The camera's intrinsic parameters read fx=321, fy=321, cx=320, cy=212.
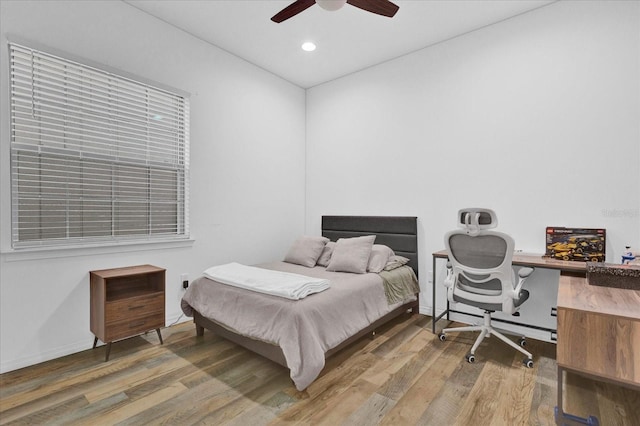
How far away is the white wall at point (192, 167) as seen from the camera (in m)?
2.44

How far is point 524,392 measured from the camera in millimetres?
2145

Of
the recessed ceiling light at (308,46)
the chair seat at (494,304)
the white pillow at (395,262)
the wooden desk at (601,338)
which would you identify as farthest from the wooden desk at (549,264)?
the recessed ceiling light at (308,46)

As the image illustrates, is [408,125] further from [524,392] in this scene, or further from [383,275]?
[524,392]

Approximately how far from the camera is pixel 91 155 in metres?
2.79

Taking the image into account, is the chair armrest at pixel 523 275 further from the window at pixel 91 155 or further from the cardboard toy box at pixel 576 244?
the window at pixel 91 155

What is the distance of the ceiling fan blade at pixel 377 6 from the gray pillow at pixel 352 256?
2.15 meters

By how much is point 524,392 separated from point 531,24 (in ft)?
10.5

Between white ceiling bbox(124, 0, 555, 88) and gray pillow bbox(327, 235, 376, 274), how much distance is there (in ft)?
7.28

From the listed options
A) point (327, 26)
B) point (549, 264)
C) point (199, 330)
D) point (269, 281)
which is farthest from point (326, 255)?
point (327, 26)

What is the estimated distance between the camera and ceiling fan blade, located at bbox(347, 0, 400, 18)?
2133mm

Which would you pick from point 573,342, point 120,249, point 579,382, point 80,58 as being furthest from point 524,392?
point 80,58

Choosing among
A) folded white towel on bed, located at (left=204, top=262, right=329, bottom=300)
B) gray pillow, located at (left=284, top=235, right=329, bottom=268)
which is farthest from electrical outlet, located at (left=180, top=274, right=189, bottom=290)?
gray pillow, located at (left=284, top=235, right=329, bottom=268)

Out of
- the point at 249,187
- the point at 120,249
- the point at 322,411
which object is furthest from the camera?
the point at 249,187

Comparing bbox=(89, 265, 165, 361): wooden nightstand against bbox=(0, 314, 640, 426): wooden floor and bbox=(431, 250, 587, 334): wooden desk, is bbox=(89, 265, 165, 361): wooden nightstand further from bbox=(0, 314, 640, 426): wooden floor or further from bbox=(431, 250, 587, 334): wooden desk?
bbox=(431, 250, 587, 334): wooden desk
